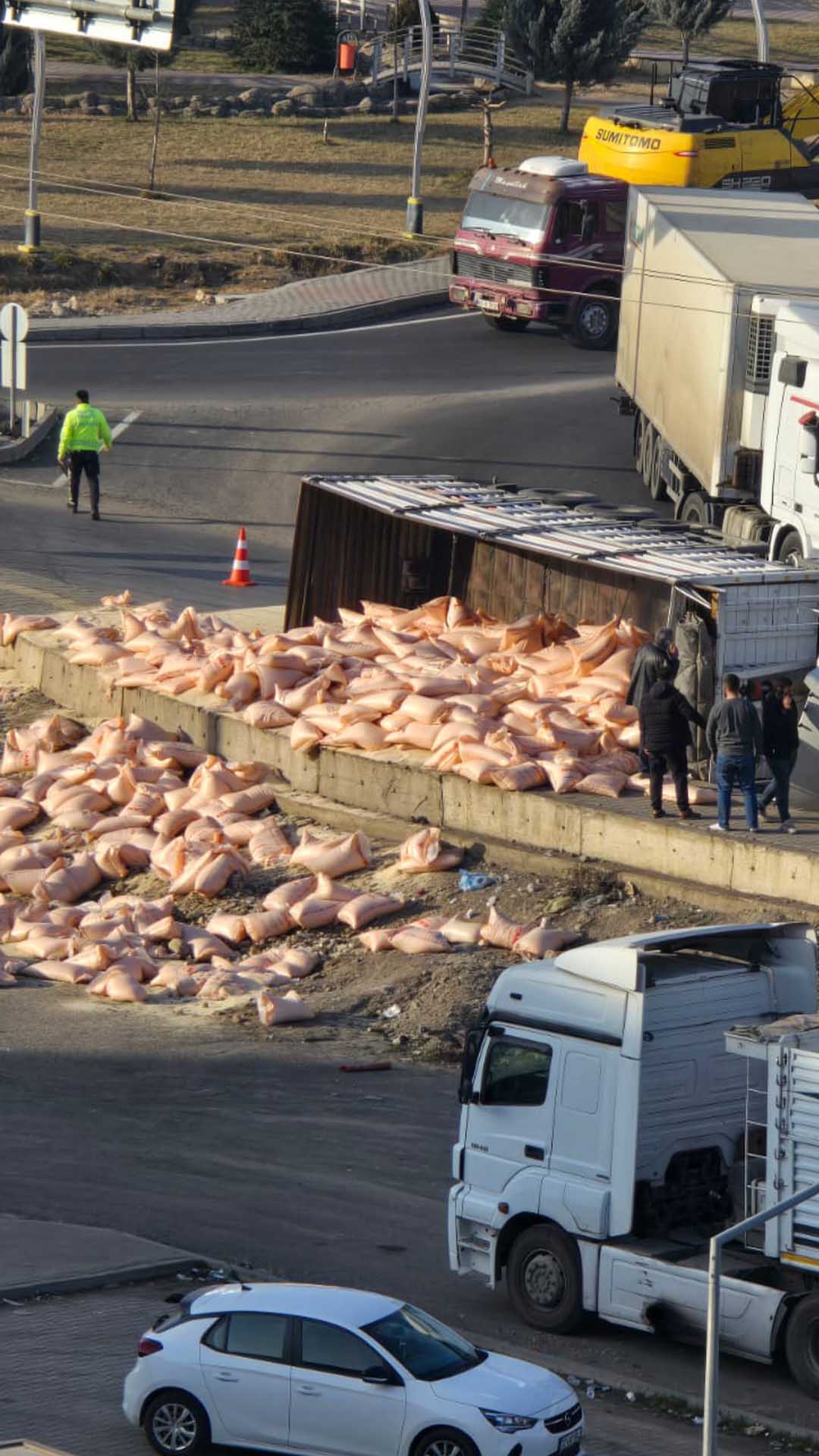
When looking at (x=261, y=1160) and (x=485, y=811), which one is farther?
(x=485, y=811)

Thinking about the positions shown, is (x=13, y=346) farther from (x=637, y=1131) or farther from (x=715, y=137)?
(x=637, y=1131)

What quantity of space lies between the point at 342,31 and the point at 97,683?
40.8m

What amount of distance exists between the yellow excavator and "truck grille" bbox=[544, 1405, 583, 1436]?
30354 mm

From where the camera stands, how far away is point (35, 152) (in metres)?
35.8

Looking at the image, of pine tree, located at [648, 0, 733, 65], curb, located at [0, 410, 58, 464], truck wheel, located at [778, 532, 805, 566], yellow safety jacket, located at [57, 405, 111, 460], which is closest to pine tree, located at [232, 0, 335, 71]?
pine tree, located at [648, 0, 733, 65]

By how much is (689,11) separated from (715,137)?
2044 centimetres

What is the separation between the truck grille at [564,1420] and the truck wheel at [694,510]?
15.3m

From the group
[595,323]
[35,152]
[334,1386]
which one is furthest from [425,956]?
[35,152]

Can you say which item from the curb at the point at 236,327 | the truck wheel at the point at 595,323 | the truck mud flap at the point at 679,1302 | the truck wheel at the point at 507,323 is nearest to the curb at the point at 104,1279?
the truck mud flap at the point at 679,1302

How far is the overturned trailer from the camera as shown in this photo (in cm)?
1669

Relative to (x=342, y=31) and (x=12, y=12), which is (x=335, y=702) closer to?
(x=12, y=12)

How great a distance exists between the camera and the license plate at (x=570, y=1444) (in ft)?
28.2

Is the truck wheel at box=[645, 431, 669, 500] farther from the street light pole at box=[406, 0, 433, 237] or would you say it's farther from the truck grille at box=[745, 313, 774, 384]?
the street light pole at box=[406, 0, 433, 237]

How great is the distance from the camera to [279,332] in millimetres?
36094
